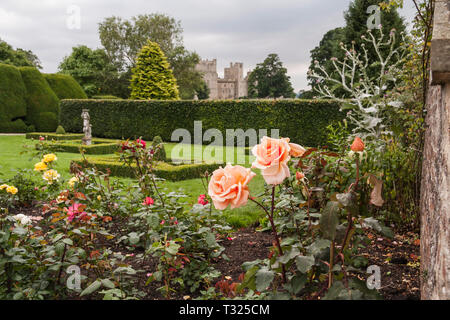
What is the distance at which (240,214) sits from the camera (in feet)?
14.4

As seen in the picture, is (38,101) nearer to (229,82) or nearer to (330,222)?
(330,222)

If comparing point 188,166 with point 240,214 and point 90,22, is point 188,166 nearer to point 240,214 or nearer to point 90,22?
point 240,214

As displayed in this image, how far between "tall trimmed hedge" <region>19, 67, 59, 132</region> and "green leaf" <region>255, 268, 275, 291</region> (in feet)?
63.1

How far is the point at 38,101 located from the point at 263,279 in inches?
770

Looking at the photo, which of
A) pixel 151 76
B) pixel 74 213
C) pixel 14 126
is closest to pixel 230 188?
pixel 74 213

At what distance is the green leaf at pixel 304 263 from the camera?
4.62 feet

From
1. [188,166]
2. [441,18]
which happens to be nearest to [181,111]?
[188,166]

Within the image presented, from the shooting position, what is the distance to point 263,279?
4.99 ft

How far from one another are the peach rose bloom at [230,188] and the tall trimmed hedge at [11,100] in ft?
61.4

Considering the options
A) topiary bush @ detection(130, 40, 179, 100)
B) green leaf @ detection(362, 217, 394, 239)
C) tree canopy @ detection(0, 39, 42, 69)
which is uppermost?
tree canopy @ detection(0, 39, 42, 69)

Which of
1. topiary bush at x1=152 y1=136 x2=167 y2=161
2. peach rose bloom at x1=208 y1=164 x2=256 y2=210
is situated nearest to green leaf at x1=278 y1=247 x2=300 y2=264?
peach rose bloom at x1=208 y1=164 x2=256 y2=210

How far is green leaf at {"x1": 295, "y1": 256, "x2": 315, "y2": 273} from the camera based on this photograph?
141 centimetres

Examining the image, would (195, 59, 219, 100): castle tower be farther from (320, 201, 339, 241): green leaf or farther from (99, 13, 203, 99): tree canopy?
(320, 201, 339, 241): green leaf
